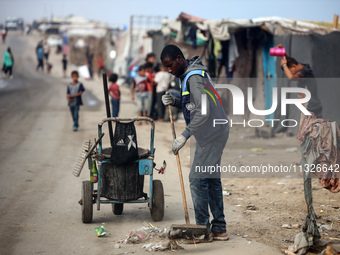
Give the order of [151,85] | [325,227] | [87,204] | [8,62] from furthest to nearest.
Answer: [8,62] < [151,85] < [87,204] < [325,227]

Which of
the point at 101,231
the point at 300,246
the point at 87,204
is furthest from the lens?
the point at 87,204

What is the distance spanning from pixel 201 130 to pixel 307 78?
308cm

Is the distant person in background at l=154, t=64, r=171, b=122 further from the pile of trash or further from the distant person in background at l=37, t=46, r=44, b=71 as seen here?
the distant person in background at l=37, t=46, r=44, b=71

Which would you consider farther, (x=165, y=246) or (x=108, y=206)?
(x=108, y=206)

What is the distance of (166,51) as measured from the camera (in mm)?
5516

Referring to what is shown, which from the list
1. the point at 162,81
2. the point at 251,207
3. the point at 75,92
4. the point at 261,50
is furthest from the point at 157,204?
the point at 261,50

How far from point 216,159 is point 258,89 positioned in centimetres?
1019

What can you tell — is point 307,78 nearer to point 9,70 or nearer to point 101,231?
point 101,231

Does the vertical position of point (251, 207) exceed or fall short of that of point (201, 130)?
it falls short

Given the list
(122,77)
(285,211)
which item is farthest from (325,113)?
(122,77)

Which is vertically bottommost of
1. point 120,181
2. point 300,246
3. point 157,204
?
point 157,204

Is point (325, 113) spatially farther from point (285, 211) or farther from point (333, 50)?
point (285, 211)

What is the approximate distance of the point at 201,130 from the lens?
5492 mm

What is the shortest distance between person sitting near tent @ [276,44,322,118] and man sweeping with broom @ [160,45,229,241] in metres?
2.41
